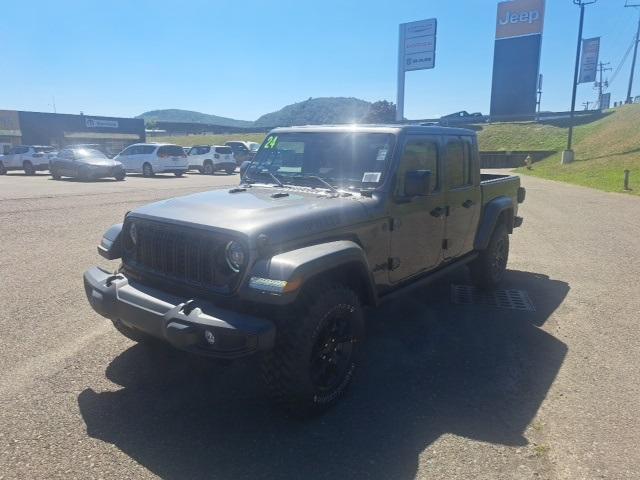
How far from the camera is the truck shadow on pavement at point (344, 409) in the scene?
270 centimetres

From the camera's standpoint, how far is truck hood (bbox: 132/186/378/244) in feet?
9.89

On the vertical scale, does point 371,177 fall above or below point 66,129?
below

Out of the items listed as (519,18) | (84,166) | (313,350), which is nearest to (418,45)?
(519,18)

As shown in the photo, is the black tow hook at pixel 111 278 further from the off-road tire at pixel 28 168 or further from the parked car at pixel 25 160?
the off-road tire at pixel 28 168

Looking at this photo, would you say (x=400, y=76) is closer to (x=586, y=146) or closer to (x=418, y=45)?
(x=418, y=45)

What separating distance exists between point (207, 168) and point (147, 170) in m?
4.57

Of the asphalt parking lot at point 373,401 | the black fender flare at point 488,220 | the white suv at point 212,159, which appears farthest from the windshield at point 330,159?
the white suv at point 212,159

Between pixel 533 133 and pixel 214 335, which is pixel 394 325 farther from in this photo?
pixel 533 133

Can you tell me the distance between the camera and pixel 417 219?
4.16m

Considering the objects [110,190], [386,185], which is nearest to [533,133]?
[110,190]

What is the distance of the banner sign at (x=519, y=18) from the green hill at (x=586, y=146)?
13189 millimetres

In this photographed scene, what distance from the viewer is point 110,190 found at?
16.8m

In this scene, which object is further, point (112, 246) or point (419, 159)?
point (419, 159)

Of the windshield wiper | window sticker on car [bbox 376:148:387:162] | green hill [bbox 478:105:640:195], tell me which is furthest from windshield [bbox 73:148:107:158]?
green hill [bbox 478:105:640:195]
